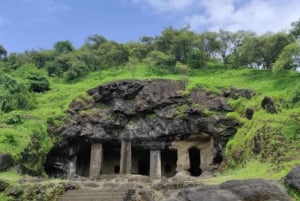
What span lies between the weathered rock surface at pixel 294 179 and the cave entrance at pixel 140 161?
18.3 metres

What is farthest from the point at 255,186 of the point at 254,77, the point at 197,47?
the point at 197,47

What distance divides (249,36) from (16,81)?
2423 centimetres

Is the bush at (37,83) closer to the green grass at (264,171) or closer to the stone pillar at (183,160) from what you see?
the stone pillar at (183,160)

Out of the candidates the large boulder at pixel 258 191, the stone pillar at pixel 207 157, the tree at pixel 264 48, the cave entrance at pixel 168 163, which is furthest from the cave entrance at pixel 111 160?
the large boulder at pixel 258 191

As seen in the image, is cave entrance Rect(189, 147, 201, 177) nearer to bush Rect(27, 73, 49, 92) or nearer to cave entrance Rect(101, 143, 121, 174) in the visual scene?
cave entrance Rect(101, 143, 121, 174)

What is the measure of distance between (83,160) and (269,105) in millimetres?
16091

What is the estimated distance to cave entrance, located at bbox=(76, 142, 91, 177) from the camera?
3165 cm

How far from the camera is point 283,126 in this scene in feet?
72.5

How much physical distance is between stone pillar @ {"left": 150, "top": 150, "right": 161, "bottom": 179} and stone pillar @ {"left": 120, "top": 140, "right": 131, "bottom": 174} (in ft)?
5.72

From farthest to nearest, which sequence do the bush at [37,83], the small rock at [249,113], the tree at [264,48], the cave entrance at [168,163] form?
the bush at [37,83], the tree at [264,48], the cave entrance at [168,163], the small rock at [249,113]

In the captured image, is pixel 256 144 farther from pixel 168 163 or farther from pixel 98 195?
pixel 168 163

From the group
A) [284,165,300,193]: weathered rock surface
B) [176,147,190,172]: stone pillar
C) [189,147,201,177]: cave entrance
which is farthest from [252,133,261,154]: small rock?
[189,147,201,177]: cave entrance

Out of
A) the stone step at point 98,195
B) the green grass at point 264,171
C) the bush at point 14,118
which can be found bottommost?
the stone step at point 98,195

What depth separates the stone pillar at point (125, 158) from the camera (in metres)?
29.6
